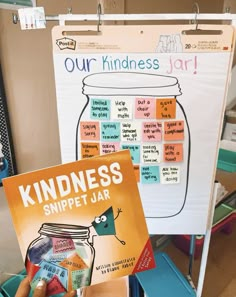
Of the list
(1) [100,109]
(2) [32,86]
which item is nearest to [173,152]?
(1) [100,109]

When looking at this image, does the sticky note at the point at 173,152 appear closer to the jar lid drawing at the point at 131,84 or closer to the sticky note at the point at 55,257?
the jar lid drawing at the point at 131,84

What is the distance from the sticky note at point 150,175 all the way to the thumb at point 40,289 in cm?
52

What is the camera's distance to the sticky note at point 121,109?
3.18 ft

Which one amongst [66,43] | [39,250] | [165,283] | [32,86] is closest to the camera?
[39,250]

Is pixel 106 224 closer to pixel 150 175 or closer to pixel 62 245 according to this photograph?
pixel 62 245

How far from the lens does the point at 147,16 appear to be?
36.0 inches

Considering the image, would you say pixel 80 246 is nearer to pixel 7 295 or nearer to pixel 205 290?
pixel 7 295

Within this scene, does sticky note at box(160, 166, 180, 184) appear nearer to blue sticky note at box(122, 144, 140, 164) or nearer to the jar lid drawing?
blue sticky note at box(122, 144, 140, 164)

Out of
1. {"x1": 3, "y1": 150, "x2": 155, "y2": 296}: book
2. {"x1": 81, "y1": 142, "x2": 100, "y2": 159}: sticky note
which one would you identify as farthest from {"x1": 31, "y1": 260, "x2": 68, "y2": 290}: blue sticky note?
{"x1": 81, "y1": 142, "x2": 100, "y2": 159}: sticky note

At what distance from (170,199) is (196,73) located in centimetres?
48

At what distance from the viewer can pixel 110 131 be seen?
1003 millimetres

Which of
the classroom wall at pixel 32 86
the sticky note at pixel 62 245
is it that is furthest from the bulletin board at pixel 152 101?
the sticky note at pixel 62 245

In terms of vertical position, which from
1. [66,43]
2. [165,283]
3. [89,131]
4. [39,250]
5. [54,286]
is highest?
[66,43]

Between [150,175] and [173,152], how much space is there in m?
0.12
